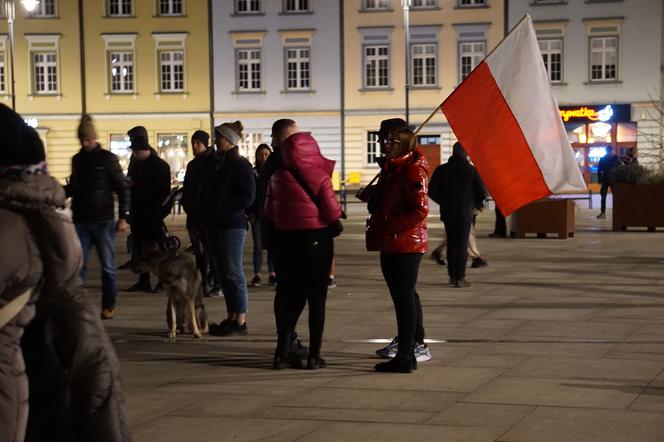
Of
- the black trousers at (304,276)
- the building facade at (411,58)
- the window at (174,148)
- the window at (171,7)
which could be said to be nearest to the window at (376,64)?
the building facade at (411,58)

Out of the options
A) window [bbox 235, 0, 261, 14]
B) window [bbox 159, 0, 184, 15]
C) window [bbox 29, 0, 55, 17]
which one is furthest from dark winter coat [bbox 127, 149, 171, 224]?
window [bbox 29, 0, 55, 17]

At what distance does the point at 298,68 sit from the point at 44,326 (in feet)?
158

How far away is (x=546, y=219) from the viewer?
23.3 m

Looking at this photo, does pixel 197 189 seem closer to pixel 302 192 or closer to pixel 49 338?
pixel 302 192

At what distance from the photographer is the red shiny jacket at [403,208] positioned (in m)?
8.74

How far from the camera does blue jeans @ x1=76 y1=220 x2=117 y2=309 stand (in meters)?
11.7

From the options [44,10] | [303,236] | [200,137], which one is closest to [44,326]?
[303,236]

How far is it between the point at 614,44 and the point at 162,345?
42.1 meters

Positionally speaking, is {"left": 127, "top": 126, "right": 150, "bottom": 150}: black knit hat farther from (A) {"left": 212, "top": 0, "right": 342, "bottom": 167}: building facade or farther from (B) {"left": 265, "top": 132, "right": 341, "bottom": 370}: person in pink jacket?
(A) {"left": 212, "top": 0, "right": 342, "bottom": 167}: building facade

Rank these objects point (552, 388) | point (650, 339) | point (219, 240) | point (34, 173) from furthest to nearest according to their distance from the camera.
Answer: point (219, 240) < point (650, 339) < point (552, 388) < point (34, 173)

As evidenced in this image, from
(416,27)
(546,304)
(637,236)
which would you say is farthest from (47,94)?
(546,304)

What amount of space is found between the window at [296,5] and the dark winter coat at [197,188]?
40.2 metres

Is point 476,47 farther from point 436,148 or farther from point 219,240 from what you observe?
point 219,240

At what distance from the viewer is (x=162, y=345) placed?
10195mm
